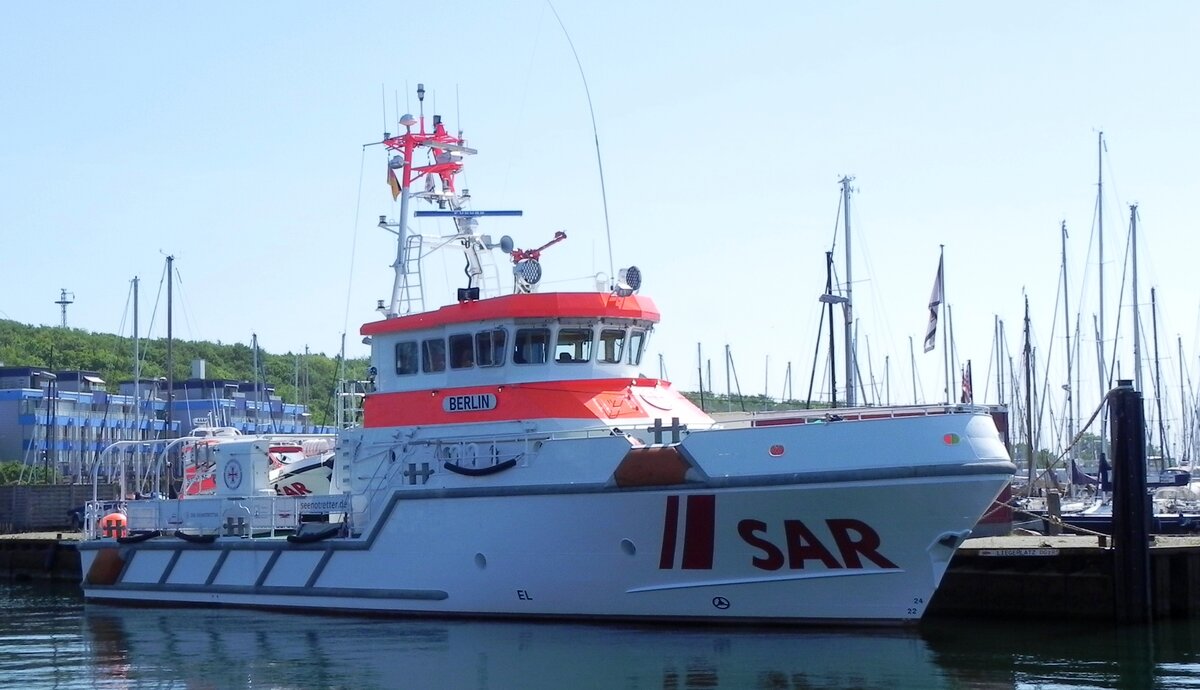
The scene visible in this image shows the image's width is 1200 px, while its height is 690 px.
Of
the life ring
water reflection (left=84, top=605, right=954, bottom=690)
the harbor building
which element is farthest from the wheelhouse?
the harbor building

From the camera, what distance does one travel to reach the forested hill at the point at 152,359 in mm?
68875

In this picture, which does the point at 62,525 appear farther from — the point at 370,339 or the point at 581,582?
the point at 581,582

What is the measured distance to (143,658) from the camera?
15984 mm

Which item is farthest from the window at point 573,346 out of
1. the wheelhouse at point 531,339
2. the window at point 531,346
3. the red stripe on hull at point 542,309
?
the red stripe on hull at point 542,309

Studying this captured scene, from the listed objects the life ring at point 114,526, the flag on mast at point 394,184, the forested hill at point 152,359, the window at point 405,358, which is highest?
the forested hill at point 152,359

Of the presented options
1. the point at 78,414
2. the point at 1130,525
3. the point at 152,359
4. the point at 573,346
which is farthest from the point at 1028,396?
the point at 152,359

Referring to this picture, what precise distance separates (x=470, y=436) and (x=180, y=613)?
19.3 feet

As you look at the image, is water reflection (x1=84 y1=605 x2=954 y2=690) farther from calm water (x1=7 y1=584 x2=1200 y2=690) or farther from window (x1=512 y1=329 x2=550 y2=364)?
window (x1=512 y1=329 x2=550 y2=364)

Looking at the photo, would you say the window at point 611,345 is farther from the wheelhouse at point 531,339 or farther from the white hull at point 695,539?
the white hull at point 695,539

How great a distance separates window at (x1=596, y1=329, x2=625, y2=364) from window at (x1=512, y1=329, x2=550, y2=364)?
2.43 feet

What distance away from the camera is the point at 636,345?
18406 mm

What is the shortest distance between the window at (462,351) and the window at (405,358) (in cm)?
71

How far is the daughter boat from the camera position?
15.3 meters

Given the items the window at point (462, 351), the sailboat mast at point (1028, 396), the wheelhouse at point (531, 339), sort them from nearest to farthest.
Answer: the wheelhouse at point (531, 339)
the window at point (462, 351)
the sailboat mast at point (1028, 396)
